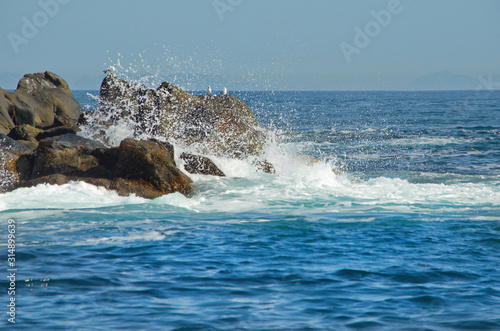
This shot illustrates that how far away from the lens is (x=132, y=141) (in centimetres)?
1281

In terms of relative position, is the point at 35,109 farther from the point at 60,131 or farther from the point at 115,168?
the point at 115,168

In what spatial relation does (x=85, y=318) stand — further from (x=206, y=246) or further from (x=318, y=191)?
(x=318, y=191)

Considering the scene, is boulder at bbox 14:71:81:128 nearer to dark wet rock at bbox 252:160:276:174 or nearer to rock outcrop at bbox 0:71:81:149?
rock outcrop at bbox 0:71:81:149

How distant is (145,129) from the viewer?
54.3ft

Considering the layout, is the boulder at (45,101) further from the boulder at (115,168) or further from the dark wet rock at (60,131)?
the boulder at (115,168)

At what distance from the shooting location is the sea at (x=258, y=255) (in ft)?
19.0

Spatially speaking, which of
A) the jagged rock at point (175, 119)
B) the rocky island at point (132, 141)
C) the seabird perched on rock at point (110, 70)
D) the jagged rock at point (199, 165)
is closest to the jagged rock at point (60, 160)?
the rocky island at point (132, 141)

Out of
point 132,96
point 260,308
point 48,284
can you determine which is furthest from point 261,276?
point 132,96

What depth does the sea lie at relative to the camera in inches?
229

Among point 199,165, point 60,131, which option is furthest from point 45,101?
point 199,165

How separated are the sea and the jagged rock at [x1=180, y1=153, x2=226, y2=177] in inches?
26.3

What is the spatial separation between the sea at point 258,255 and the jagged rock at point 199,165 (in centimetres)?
67

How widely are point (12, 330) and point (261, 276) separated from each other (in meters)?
3.14

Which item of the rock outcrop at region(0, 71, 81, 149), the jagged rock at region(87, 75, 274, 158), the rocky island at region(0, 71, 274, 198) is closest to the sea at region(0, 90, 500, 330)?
the rocky island at region(0, 71, 274, 198)
